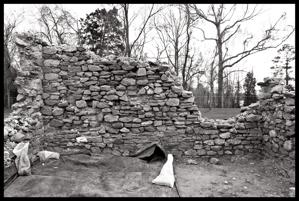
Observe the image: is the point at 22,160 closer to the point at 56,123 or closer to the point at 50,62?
the point at 56,123

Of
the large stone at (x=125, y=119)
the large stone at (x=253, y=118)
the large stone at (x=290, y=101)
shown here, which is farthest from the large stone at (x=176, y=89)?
the large stone at (x=290, y=101)

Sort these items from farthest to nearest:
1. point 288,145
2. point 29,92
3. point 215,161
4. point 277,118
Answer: point 215,161
point 29,92
point 277,118
point 288,145

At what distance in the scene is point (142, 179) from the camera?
3.51 m

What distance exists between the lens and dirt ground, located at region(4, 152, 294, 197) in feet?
9.86

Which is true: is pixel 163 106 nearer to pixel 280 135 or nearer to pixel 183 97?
pixel 183 97

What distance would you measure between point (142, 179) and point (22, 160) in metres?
2.34

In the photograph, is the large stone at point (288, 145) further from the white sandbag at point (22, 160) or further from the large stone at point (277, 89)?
the white sandbag at point (22, 160)

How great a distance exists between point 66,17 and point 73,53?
42.6 ft

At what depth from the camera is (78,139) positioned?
4582mm

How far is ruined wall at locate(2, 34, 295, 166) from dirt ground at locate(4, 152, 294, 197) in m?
0.42

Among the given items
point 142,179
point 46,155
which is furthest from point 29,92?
point 142,179

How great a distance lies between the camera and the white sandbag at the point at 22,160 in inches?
132

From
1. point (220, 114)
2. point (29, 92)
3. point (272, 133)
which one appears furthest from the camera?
point (220, 114)

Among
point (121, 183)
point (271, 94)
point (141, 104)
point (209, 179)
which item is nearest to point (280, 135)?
point (271, 94)
